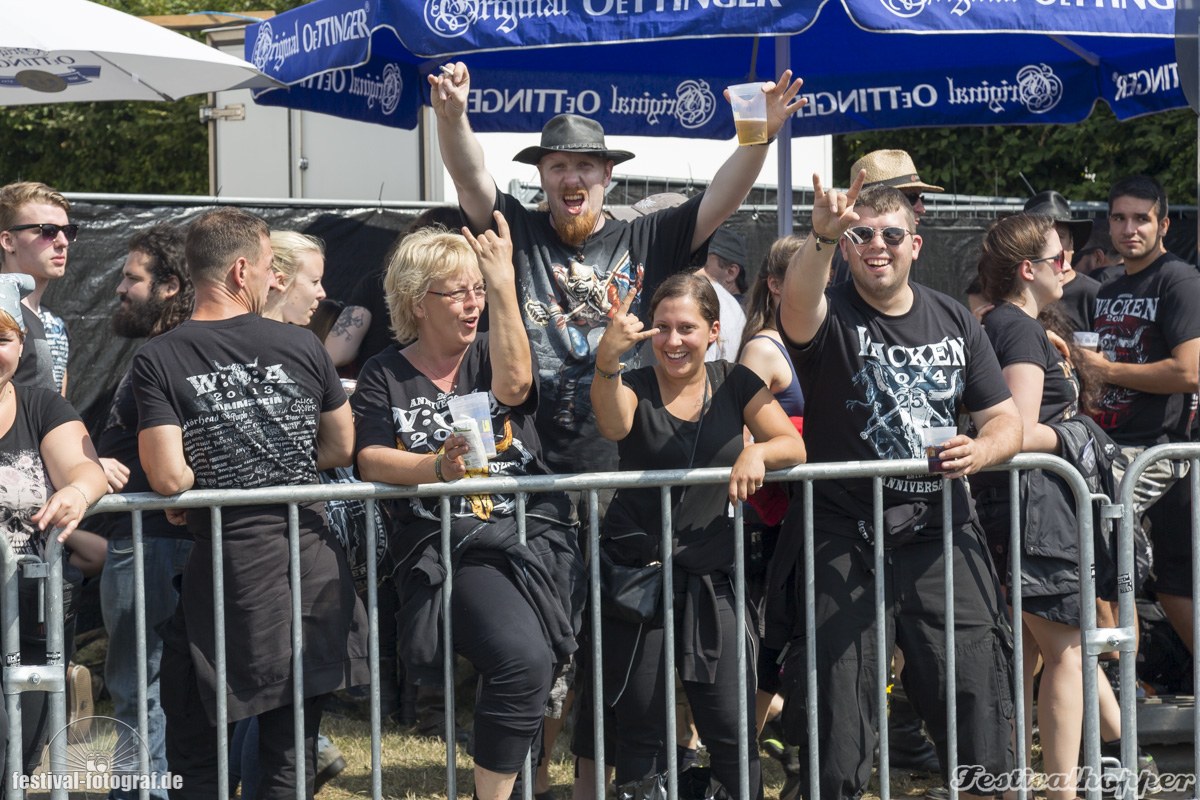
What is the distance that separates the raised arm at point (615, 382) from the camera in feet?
12.8

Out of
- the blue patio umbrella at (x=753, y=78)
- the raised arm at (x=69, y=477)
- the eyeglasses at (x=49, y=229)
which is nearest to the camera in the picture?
the raised arm at (x=69, y=477)

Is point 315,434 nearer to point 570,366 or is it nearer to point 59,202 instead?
point 570,366

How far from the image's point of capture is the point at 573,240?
→ 4.55m

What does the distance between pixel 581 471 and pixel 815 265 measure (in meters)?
1.04

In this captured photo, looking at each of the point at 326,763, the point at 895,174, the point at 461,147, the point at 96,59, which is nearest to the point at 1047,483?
the point at 895,174

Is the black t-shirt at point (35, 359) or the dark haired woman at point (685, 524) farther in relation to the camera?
the black t-shirt at point (35, 359)

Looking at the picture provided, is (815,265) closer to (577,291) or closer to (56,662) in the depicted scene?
(577,291)

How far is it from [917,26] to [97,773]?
354 cm

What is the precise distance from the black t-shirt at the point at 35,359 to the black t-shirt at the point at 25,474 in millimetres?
653

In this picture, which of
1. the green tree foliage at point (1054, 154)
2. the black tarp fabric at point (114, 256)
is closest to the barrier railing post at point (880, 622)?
the black tarp fabric at point (114, 256)

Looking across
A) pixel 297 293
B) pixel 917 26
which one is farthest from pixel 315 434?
pixel 917 26

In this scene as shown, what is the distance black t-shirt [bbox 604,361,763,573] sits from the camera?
4113 mm

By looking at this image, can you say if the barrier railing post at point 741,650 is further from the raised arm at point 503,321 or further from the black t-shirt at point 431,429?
the raised arm at point 503,321

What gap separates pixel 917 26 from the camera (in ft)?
15.9
